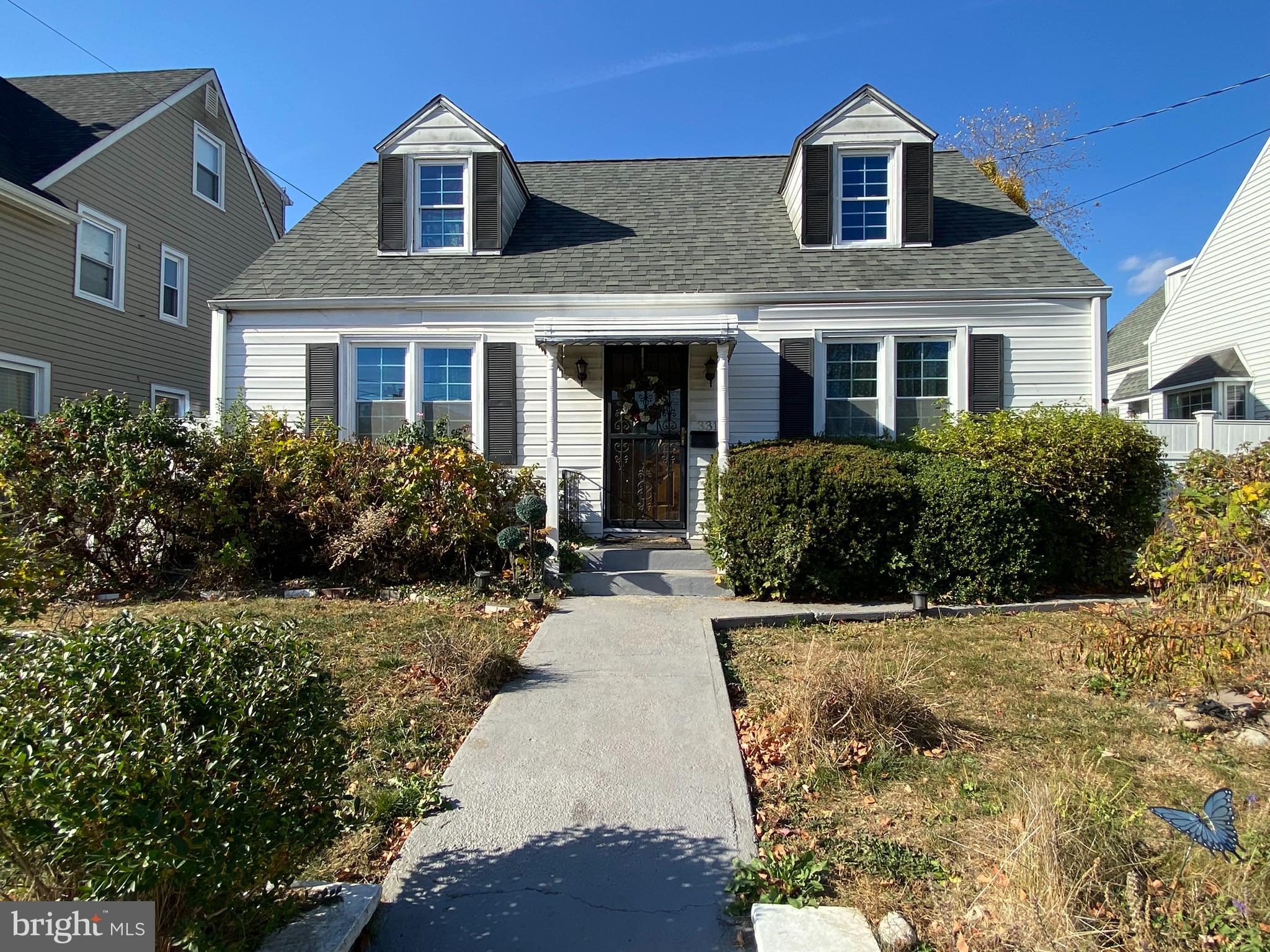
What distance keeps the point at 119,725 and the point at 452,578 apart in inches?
227

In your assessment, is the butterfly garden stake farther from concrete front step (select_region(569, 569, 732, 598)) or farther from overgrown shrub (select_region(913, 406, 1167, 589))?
overgrown shrub (select_region(913, 406, 1167, 589))

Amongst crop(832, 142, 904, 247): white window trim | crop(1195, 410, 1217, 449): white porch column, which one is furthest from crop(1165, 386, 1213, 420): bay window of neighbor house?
crop(832, 142, 904, 247): white window trim

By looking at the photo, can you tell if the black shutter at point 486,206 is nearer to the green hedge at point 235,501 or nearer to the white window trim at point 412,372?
the white window trim at point 412,372

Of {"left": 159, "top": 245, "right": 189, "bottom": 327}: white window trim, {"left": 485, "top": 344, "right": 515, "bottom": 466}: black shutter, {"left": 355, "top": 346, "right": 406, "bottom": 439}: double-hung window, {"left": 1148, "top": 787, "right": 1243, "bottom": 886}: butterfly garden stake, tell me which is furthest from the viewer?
{"left": 159, "top": 245, "right": 189, "bottom": 327}: white window trim

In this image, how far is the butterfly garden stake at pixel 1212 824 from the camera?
2102mm

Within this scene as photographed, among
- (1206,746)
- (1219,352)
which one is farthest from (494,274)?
(1219,352)

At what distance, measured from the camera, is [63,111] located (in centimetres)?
1236

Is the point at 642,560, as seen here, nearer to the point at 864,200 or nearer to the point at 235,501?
the point at 235,501

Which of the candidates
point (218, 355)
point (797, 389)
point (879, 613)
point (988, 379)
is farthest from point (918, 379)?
point (218, 355)

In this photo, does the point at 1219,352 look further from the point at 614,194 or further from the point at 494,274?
the point at 494,274

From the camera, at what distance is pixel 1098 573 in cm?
722

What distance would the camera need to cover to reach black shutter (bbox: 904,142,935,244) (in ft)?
31.2

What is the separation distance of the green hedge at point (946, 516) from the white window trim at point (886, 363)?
72.1 inches

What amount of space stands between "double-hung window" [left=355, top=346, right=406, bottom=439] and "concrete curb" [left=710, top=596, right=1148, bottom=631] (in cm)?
560
